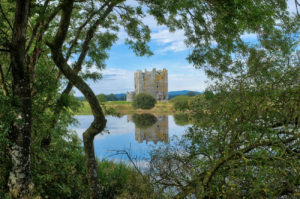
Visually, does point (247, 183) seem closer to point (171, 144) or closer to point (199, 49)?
point (171, 144)

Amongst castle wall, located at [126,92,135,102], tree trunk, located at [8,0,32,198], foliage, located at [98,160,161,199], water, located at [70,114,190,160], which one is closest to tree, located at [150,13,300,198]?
water, located at [70,114,190,160]

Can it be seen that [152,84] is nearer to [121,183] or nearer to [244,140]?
[121,183]

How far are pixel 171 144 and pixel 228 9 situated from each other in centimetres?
271

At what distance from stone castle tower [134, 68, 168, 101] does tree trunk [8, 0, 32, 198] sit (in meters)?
33.4

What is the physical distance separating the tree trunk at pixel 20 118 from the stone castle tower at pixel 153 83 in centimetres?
3345

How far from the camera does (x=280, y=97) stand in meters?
3.77

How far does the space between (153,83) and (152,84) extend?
266 millimetres

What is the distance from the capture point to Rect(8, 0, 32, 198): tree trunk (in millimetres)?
5289

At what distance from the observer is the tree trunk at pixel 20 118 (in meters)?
5.29

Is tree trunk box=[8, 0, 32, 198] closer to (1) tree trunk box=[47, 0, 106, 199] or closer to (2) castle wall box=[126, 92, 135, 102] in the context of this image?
(1) tree trunk box=[47, 0, 106, 199]

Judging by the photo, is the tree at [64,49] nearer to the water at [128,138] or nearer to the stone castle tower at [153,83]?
the water at [128,138]

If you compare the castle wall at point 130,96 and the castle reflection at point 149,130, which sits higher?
the castle wall at point 130,96

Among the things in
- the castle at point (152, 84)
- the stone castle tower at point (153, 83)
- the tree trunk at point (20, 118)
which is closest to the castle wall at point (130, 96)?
the castle at point (152, 84)

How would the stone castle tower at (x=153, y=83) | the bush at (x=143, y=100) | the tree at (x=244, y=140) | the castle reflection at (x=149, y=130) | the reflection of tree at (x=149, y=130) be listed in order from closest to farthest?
the tree at (x=244, y=140)
the castle reflection at (x=149, y=130)
the reflection of tree at (x=149, y=130)
the bush at (x=143, y=100)
the stone castle tower at (x=153, y=83)
